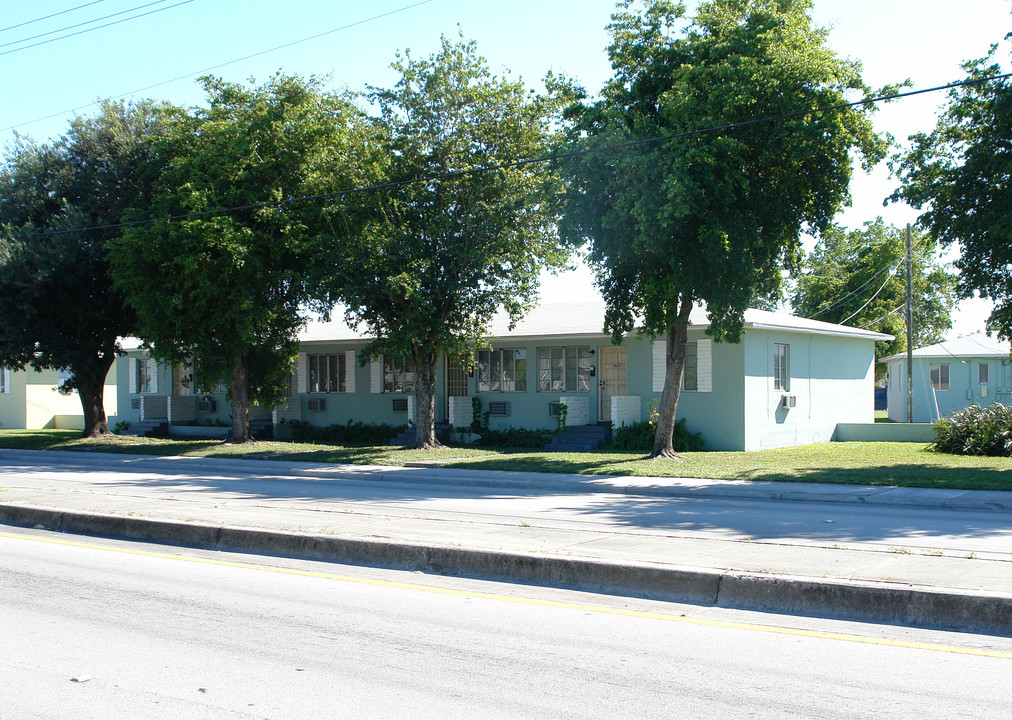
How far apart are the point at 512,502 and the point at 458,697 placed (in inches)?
395

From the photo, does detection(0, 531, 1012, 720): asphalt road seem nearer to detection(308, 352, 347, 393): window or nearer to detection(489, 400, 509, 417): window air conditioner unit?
detection(489, 400, 509, 417): window air conditioner unit

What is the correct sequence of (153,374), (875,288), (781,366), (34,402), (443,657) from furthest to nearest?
(875,288)
(34,402)
(153,374)
(781,366)
(443,657)

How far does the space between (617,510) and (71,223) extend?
22.4 meters

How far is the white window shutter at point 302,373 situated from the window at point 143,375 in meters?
8.30

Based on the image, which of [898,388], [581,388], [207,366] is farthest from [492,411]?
[898,388]

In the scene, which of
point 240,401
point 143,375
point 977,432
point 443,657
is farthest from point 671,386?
point 143,375

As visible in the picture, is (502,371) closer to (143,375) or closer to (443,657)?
(143,375)

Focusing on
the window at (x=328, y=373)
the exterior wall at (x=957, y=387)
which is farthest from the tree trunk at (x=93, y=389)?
the exterior wall at (x=957, y=387)

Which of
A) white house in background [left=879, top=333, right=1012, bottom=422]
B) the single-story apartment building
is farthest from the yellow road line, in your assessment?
the single-story apartment building

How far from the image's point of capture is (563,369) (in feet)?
95.9

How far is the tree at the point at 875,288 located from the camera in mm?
57438

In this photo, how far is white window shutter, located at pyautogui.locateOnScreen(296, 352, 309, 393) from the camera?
34.2m

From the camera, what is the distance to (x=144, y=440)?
3200 cm

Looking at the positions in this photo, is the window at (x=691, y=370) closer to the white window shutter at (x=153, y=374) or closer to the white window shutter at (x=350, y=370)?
the white window shutter at (x=350, y=370)
